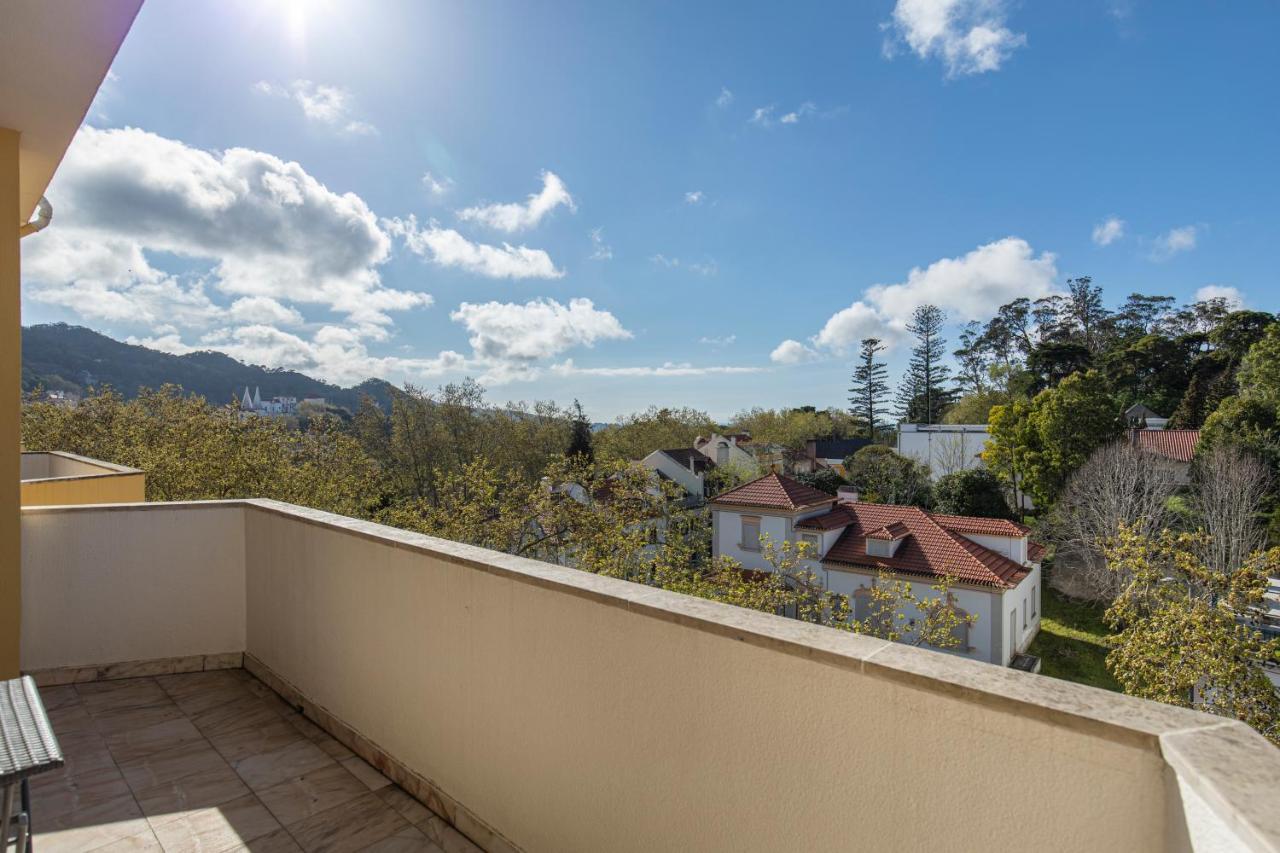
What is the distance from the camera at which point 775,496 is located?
17875 mm

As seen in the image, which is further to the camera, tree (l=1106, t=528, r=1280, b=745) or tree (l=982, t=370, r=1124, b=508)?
tree (l=982, t=370, r=1124, b=508)

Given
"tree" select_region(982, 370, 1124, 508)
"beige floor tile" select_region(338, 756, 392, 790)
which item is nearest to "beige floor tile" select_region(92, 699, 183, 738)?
"beige floor tile" select_region(338, 756, 392, 790)

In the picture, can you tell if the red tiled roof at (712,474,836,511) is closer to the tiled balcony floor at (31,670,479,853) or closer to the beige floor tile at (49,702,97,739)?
the tiled balcony floor at (31,670,479,853)

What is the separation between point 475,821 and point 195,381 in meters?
38.4

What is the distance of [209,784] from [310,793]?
1.46ft

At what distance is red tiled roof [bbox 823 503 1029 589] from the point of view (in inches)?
579

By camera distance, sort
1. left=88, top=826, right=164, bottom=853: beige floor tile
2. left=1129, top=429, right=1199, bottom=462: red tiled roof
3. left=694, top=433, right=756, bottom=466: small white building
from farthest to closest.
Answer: left=694, top=433, right=756, bottom=466: small white building
left=1129, top=429, right=1199, bottom=462: red tiled roof
left=88, top=826, right=164, bottom=853: beige floor tile

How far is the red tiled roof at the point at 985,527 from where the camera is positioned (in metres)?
16.3

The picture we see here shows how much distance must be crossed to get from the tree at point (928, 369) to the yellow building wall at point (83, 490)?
148ft

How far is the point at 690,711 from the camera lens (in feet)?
4.72

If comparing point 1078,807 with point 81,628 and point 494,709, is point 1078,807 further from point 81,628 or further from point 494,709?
point 81,628

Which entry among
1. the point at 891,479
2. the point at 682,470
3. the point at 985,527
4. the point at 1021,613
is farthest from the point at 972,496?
the point at 682,470

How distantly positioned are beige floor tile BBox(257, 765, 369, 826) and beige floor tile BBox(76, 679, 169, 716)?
4.11ft

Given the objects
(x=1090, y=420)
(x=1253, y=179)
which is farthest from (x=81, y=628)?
(x=1253, y=179)
